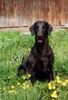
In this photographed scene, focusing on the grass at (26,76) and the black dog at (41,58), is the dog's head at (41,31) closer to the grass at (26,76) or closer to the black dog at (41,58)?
the black dog at (41,58)

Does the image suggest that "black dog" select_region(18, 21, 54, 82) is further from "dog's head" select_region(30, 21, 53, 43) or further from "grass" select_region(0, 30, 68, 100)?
"grass" select_region(0, 30, 68, 100)

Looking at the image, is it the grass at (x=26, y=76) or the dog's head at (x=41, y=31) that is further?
the dog's head at (x=41, y=31)

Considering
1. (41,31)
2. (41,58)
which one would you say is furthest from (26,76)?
(41,31)

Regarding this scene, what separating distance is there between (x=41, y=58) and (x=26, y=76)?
33.9 inches

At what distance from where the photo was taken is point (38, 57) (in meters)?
9.46

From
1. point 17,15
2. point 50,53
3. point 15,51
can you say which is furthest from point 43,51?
point 17,15

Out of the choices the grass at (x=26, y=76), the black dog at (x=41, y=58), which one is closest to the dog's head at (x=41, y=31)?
the black dog at (x=41, y=58)

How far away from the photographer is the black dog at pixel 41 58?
9414mm

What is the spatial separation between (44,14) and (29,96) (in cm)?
982

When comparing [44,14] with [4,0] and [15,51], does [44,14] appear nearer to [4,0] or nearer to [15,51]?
[4,0]

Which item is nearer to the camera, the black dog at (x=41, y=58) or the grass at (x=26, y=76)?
the grass at (x=26, y=76)

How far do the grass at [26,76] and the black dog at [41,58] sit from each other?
30cm

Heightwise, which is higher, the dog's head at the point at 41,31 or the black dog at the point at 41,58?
the dog's head at the point at 41,31

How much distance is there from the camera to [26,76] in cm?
869
